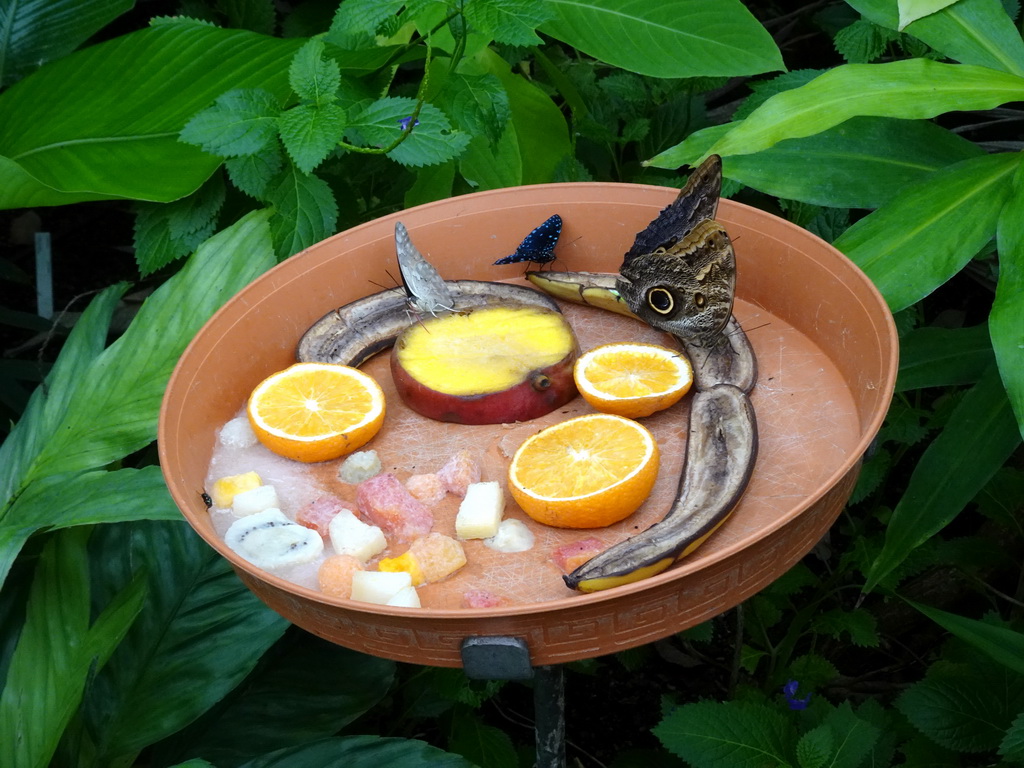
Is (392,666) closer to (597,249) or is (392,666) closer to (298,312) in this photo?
(298,312)

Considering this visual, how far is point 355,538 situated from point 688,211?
1.65 ft

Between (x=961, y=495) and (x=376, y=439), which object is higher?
(x=376, y=439)

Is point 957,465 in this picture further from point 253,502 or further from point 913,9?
point 253,502

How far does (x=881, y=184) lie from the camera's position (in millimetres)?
1412

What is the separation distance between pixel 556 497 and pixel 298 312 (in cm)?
48

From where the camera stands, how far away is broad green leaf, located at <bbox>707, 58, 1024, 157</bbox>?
1249 millimetres

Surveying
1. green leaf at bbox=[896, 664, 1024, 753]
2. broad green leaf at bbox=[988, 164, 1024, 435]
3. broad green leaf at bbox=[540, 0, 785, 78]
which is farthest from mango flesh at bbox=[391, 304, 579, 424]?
green leaf at bbox=[896, 664, 1024, 753]

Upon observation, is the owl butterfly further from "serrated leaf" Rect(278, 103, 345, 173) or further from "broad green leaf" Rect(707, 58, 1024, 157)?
"serrated leaf" Rect(278, 103, 345, 173)

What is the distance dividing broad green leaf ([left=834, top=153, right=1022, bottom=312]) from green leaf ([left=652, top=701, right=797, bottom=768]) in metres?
0.62

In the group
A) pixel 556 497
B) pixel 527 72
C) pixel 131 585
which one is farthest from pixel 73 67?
pixel 556 497

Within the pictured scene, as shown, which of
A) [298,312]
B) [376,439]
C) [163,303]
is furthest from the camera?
[163,303]

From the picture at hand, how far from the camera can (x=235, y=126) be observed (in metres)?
1.40

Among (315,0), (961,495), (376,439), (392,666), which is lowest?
(392,666)

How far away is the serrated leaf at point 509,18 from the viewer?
52.0 inches
